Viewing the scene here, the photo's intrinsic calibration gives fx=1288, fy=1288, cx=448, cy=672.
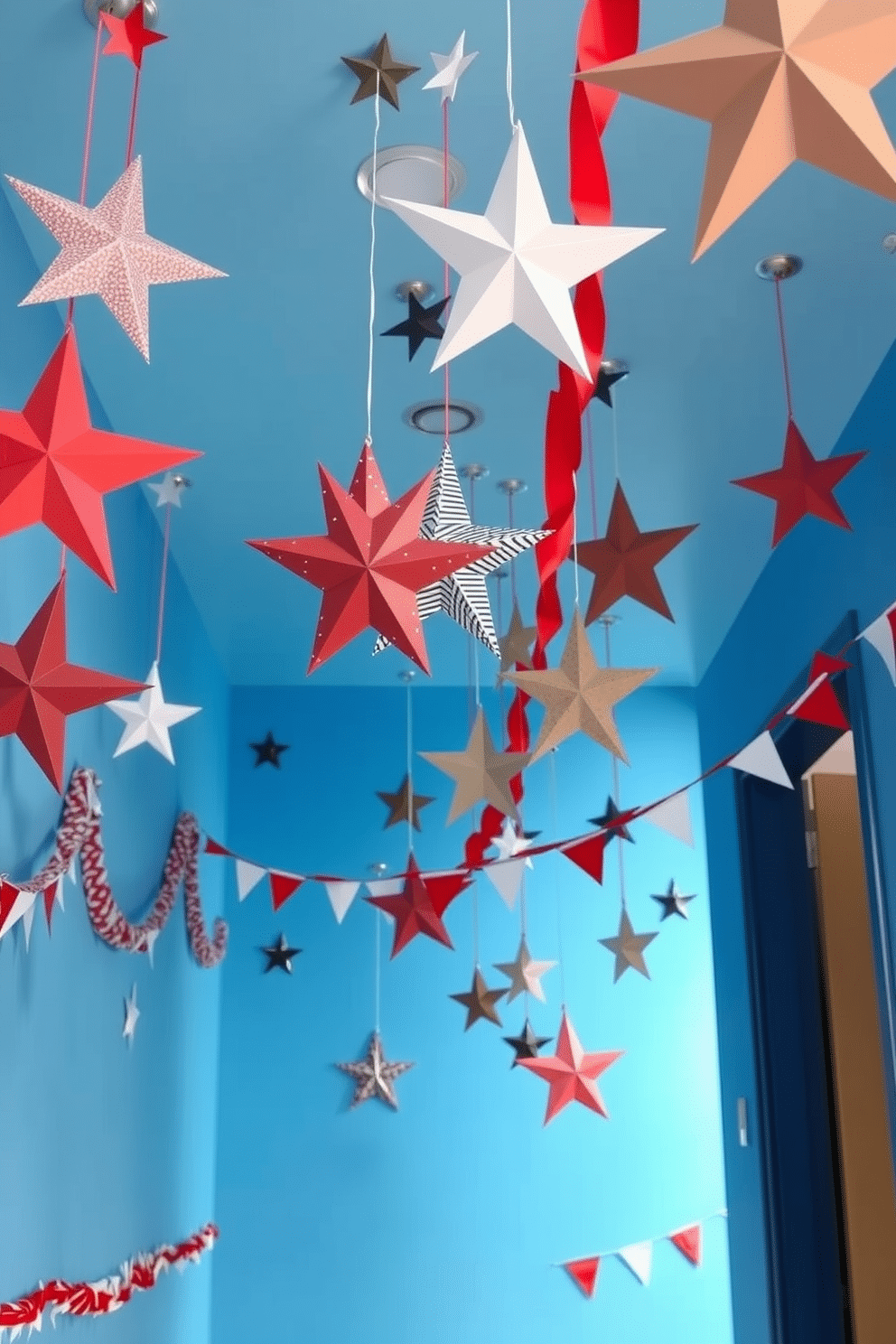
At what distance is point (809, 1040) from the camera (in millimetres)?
3402

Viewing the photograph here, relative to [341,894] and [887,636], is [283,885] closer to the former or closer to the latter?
[341,894]

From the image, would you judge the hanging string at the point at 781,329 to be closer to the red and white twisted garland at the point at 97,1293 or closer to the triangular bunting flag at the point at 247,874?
A: the triangular bunting flag at the point at 247,874

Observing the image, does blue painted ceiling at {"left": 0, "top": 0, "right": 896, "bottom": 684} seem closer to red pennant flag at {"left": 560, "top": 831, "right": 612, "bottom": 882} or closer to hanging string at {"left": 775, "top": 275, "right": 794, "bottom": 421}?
hanging string at {"left": 775, "top": 275, "right": 794, "bottom": 421}

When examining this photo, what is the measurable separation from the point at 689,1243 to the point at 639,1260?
7.6 inches

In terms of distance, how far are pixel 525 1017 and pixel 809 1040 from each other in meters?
1.24

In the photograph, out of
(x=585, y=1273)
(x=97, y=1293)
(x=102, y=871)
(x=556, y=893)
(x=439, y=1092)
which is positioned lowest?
(x=585, y=1273)

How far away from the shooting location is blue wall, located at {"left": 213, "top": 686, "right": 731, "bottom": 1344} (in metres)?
4.32

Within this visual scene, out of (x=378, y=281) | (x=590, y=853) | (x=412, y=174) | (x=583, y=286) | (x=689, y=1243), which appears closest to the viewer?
(x=583, y=286)

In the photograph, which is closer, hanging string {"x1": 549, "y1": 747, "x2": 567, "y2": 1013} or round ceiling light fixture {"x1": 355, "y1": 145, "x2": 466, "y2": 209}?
round ceiling light fixture {"x1": 355, "y1": 145, "x2": 466, "y2": 209}

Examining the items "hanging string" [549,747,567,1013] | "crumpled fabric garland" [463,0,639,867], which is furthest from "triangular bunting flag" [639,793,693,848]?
"hanging string" [549,747,567,1013]

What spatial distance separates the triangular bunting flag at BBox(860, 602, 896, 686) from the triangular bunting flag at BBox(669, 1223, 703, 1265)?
292cm

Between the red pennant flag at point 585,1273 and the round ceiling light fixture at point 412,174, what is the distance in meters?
3.52

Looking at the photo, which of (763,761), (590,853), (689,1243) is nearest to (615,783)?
(590,853)

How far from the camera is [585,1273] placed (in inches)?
170
